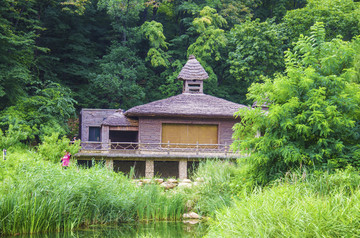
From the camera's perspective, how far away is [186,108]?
23.8m

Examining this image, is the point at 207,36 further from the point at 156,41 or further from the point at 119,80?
the point at 119,80

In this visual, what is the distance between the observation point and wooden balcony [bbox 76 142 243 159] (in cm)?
2141

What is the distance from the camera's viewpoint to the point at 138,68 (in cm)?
3484

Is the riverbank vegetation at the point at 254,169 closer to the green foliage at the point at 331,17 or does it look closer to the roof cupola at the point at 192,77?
the green foliage at the point at 331,17

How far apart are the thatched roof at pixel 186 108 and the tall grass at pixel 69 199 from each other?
10972 millimetres

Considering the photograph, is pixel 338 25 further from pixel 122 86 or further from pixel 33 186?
pixel 33 186

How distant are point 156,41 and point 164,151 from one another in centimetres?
1381

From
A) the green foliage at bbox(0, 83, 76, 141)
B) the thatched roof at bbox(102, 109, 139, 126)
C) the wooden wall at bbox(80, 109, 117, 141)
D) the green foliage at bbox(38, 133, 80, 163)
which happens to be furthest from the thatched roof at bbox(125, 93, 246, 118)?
the green foliage at bbox(38, 133, 80, 163)

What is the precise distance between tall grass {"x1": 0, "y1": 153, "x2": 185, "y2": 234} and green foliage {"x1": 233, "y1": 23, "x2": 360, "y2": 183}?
3.07 meters

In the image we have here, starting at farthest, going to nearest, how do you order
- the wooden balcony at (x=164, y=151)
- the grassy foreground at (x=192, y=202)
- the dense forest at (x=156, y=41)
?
the dense forest at (x=156, y=41) < the wooden balcony at (x=164, y=151) < the grassy foreground at (x=192, y=202)

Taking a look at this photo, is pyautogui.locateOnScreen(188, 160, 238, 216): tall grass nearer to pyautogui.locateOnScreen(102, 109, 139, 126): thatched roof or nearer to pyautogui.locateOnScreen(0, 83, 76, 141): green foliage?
pyautogui.locateOnScreen(102, 109, 139, 126): thatched roof

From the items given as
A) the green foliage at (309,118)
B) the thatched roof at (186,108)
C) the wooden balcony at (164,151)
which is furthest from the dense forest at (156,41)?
the green foliage at (309,118)

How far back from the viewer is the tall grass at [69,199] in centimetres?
948

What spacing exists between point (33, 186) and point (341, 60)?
8.12 meters
